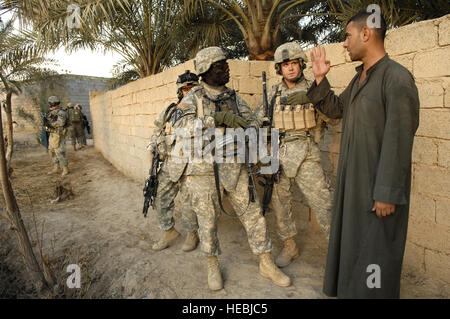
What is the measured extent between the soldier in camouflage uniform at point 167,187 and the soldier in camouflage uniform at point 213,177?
1.96ft

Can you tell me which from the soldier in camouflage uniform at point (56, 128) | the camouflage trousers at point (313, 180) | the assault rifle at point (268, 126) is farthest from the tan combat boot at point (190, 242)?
the soldier in camouflage uniform at point (56, 128)

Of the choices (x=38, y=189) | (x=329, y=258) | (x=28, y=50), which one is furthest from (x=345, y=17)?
(x=28, y=50)

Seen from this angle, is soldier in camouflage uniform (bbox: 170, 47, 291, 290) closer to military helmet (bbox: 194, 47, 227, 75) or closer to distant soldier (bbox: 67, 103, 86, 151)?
military helmet (bbox: 194, 47, 227, 75)

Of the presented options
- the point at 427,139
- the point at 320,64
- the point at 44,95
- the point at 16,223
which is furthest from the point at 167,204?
the point at 44,95

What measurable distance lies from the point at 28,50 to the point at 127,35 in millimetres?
2324

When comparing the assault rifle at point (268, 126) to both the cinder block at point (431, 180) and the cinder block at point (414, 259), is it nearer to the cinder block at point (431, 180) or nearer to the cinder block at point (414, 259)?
the cinder block at point (431, 180)

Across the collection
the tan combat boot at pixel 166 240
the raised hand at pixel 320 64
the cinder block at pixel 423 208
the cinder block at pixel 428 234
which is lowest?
the tan combat boot at pixel 166 240

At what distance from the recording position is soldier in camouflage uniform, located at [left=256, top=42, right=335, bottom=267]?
2.42m

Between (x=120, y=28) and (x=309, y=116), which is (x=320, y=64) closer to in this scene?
(x=309, y=116)

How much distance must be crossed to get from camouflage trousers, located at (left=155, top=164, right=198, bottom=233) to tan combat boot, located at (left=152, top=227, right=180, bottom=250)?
2.9 inches

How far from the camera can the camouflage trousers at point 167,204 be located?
300cm

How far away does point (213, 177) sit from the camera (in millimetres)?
2287

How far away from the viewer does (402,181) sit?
1534 millimetres

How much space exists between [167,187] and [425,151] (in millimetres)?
2394
